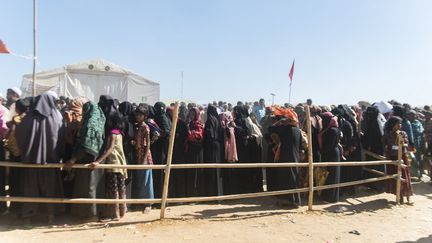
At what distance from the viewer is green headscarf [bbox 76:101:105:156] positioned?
16.2ft

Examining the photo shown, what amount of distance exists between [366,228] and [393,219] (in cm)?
87

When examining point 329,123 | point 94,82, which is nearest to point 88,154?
point 329,123

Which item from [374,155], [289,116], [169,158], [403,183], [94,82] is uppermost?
[94,82]

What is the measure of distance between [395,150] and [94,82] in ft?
39.8

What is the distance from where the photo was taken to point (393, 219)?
6324mm

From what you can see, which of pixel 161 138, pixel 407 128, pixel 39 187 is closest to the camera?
pixel 39 187

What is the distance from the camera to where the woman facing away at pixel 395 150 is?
286 inches

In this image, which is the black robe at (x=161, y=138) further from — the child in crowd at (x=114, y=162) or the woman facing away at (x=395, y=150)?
the woman facing away at (x=395, y=150)

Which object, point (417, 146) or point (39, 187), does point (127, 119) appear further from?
point (417, 146)

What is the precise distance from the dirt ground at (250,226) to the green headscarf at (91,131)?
3.47 ft

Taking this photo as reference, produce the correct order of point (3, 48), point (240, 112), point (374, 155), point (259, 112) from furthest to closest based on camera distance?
point (259, 112)
point (3, 48)
point (374, 155)
point (240, 112)

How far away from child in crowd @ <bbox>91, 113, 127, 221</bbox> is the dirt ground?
22 cm

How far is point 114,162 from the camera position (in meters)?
5.30

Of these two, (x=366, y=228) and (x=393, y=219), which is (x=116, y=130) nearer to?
(x=366, y=228)
